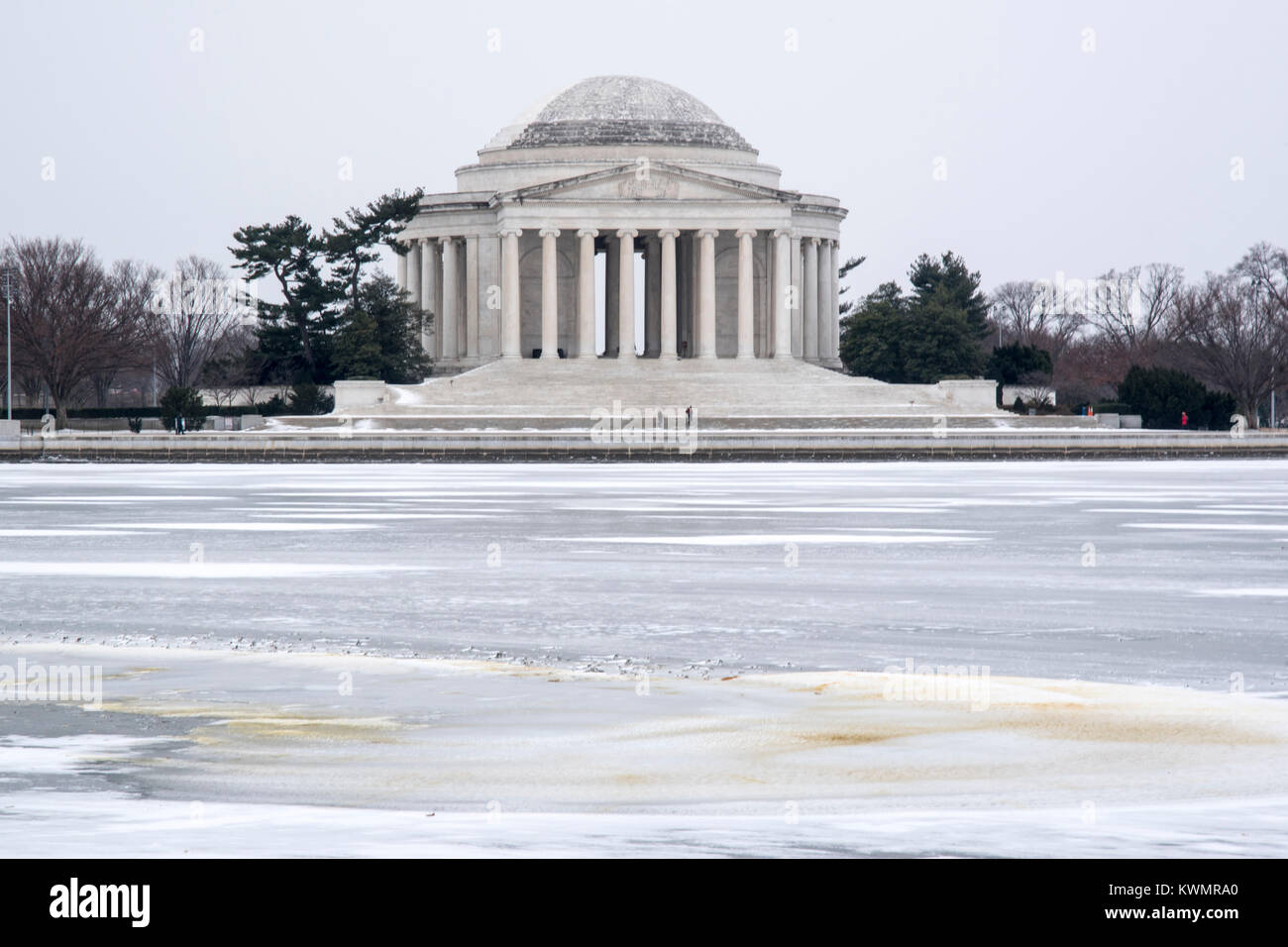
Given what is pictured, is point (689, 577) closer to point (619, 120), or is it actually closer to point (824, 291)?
point (619, 120)

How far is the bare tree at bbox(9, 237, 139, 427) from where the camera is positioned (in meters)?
103

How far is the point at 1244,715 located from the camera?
39.3 ft

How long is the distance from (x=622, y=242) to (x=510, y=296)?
8.50m

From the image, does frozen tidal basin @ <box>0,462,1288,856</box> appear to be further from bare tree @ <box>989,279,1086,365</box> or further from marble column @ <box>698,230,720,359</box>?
bare tree @ <box>989,279,1086,365</box>

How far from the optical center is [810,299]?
12294cm

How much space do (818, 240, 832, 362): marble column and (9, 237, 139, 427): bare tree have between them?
154 ft

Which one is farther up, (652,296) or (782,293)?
(652,296)

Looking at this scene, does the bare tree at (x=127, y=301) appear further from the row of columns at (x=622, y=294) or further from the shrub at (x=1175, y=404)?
the shrub at (x=1175, y=404)

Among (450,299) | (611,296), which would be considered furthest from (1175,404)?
(450,299)

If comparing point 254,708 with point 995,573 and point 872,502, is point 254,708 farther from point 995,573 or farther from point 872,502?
point 872,502

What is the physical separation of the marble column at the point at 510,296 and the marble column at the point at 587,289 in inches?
161

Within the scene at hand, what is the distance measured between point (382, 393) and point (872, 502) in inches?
2311

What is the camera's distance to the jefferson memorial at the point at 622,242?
111750 mm

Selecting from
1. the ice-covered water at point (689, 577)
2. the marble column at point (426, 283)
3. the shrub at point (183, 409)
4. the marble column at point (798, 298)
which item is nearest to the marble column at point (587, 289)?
the marble column at point (426, 283)
